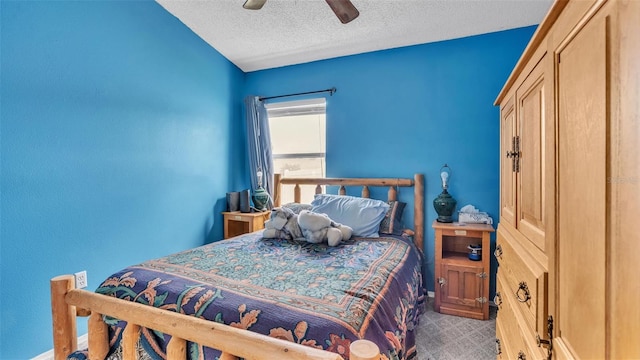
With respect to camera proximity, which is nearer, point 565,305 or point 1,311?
point 565,305

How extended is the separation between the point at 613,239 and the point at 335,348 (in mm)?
781

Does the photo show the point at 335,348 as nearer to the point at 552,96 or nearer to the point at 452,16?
the point at 552,96

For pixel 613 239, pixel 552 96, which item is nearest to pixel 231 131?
pixel 552 96

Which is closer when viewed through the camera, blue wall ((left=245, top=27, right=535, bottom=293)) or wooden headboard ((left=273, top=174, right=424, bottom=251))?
blue wall ((left=245, top=27, right=535, bottom=293))

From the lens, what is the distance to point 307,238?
217 cm

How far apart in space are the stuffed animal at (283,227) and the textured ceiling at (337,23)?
1.71 meters

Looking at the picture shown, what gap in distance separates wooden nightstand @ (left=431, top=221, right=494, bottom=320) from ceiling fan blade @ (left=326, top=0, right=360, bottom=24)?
1.74 m

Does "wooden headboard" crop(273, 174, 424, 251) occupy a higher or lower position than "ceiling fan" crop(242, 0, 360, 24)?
lower

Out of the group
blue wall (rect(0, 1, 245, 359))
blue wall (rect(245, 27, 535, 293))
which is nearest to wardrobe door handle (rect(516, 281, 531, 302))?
blue wall (rect(245, 27, 535, 293))

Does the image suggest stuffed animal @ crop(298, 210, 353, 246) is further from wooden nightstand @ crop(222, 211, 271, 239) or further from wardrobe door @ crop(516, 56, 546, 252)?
wardrobe door @ crop(516, 56, 546, 252)

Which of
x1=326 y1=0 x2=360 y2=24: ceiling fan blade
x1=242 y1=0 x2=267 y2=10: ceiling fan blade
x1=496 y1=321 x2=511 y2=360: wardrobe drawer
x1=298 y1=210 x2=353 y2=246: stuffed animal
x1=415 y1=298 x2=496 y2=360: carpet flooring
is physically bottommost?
x1=415 y1=298 x2=496 y2=360: carpet flooring

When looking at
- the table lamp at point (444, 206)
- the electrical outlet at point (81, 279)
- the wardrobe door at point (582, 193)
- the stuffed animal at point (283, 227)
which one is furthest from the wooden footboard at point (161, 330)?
the table lamp at point (444, 206)

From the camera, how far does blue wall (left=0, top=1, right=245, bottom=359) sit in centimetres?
165

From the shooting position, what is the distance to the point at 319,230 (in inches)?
84.5
